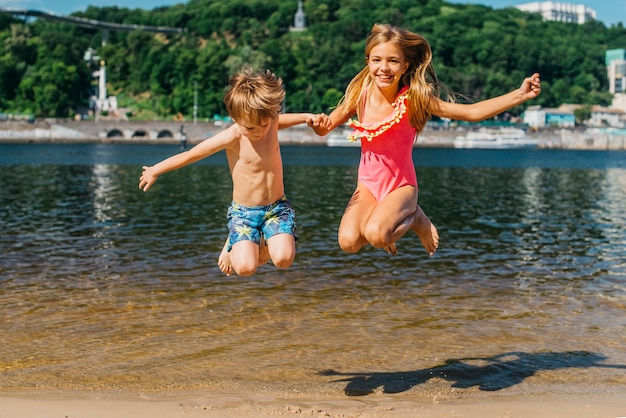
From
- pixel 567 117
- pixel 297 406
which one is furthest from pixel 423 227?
pixel 567 117

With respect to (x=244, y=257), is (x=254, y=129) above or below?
above

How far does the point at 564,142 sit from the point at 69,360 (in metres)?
164

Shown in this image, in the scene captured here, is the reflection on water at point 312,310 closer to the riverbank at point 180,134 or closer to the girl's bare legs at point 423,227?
the girl's bare legs at point 423,227

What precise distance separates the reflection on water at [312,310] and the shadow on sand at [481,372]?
0.09 ft

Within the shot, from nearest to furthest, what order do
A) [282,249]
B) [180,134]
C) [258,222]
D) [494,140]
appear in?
[282,249] → [258,222] → [494,140] → [180,134]

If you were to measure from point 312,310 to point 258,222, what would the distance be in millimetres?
5221

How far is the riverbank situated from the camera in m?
155

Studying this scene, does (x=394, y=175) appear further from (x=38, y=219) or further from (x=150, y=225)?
(x=38, y=219)

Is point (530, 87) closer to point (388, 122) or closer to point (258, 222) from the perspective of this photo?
point (388, 122)

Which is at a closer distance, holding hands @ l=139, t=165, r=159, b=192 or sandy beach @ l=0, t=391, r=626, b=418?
sandy beach @ l=0, t=391, r=626, b=418

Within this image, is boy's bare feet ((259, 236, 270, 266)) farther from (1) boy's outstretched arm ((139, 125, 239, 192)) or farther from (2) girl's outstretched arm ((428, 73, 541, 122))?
(2) girl's outstretched arm ((428, 73, 541, 122))

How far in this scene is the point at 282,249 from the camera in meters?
8.99

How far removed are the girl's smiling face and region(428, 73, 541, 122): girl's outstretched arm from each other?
53 centimetres

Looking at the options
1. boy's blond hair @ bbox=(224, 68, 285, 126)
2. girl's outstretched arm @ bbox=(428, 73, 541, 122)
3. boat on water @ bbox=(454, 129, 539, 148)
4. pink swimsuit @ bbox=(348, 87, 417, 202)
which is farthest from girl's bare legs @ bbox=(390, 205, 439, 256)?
boat on water @ bbox=(454, 129, 539, 148)
